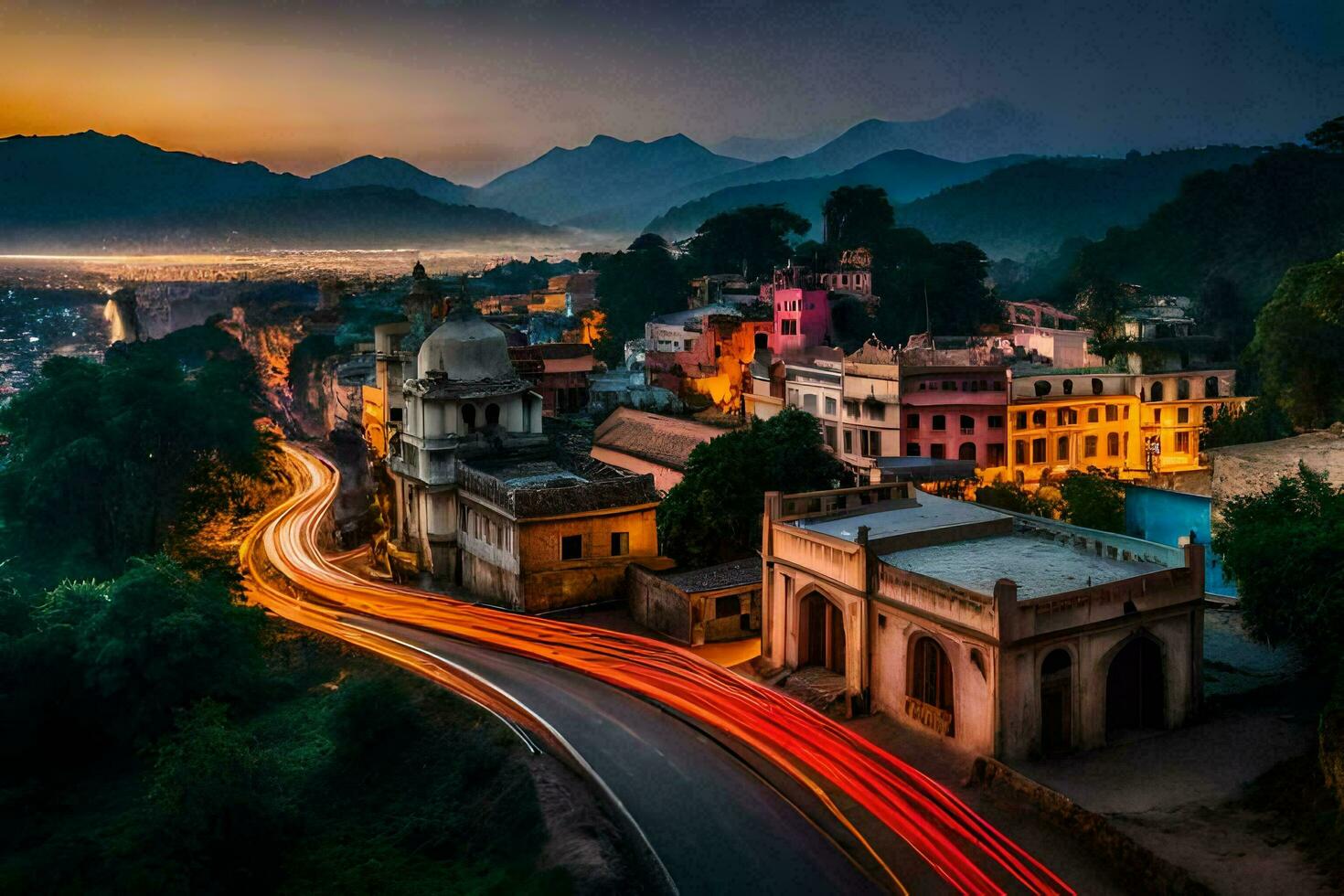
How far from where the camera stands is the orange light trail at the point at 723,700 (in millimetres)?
17453

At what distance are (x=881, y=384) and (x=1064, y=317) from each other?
87.8 feet

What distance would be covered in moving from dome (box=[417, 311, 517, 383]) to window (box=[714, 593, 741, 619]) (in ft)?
38.4

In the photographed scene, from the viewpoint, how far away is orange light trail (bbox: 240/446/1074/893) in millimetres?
17453

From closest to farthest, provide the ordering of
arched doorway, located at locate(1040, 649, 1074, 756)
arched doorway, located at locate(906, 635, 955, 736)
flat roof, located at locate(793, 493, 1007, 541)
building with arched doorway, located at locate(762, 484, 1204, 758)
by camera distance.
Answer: building with arched doorway, located at locate(762, 484, 1204, 758)
arched doorway, located at locate(1040, 649, 1074, 756)
arched doorway, located at locate(906, 635, 955, 736)
flat roof, located at locate(793, 493, 1007, 541)

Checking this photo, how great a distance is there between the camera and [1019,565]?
22.8m

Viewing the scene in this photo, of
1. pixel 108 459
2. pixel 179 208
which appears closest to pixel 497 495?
pixel 108 459

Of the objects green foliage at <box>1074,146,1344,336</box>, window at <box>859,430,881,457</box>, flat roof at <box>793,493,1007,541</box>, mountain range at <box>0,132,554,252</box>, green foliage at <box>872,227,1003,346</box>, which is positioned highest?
mountain range at <box>0,132,554,252</box>

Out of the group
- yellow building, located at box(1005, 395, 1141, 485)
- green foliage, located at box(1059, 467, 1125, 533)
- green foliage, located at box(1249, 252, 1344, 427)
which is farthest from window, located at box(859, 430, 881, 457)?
green foliage, located at box(1249, 252, 1344, 427)

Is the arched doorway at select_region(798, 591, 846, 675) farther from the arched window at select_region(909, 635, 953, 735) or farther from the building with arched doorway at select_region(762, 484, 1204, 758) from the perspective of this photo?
the arched window at select_region(909, 635, 953, 735)

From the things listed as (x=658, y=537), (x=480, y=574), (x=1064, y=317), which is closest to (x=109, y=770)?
(x=480, y=574)

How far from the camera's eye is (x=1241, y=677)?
2328 cm

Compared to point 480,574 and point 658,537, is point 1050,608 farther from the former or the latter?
point 480,574

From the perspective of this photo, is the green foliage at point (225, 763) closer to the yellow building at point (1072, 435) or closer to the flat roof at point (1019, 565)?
the flat roof at point (1019, 565)

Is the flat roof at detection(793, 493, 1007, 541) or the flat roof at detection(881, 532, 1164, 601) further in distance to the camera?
the flat roof at detection(793, 493, 1007, 541)
